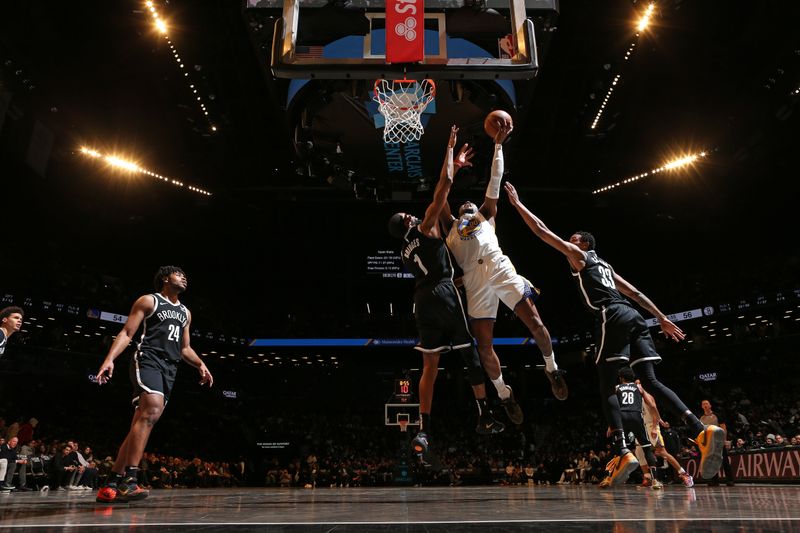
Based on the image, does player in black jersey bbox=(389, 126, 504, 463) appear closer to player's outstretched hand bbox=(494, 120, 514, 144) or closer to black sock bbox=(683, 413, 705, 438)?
player's outstretched hand bbox=(494, 120, 514, 144)

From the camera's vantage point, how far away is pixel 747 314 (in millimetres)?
20609

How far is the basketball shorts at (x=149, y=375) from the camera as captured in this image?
169 inches

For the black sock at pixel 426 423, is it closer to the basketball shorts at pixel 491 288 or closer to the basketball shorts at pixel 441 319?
the basketball shorts at pixel 441 319

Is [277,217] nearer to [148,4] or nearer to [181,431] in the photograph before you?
[181,431]

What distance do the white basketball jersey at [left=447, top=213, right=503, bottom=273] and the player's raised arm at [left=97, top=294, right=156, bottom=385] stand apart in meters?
2.55

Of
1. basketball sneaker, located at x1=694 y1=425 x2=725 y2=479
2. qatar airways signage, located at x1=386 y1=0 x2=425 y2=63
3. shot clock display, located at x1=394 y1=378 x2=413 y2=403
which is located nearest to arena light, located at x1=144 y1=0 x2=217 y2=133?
qatar airways signage, located at x1=386 y1=0 x2=425 y2=63

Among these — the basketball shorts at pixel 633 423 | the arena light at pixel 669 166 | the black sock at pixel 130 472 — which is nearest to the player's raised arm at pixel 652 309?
the basketball shorts at pixel 633 423

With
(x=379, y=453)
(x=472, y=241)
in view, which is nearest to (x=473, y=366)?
→ (x=472, y=241)

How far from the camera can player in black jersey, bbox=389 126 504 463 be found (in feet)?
15.7

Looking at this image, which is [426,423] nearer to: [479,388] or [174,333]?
[479,388]

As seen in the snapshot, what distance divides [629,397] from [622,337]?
1.89 m

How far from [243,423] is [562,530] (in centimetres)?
2386

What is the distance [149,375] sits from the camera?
435cm

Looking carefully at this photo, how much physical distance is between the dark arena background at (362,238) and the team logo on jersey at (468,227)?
0.81m
